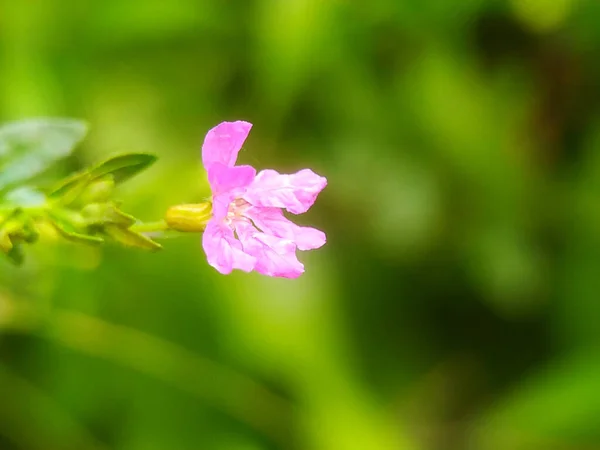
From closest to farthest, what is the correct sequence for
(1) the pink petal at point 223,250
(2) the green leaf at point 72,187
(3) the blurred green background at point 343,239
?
(1) the pink petal at point 223,250
(2) the green leaf at point 72,187
(3) the blurred green background at point 343,239

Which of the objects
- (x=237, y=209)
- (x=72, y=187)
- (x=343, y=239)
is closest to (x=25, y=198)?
(x=72, y=187)

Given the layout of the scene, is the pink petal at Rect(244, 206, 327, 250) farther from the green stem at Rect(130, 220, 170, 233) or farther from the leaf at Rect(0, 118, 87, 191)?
the leaf at Rect(0, 118, 87, 191)

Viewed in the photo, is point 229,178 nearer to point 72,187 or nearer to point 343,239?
point 72,187

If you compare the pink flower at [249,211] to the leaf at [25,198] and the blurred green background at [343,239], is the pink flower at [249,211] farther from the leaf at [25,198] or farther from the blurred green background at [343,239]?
the blurred green background at [343,239]

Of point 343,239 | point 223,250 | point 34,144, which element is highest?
point 343,239

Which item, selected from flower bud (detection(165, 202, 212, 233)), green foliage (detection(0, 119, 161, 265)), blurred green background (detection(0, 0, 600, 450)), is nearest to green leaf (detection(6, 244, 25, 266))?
green foliage (detection(0, 119, 161, 265))

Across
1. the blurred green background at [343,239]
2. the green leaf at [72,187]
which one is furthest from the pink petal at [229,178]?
the blurred green background at [343,239]

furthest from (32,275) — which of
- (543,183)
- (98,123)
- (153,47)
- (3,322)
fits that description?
(543,183)
